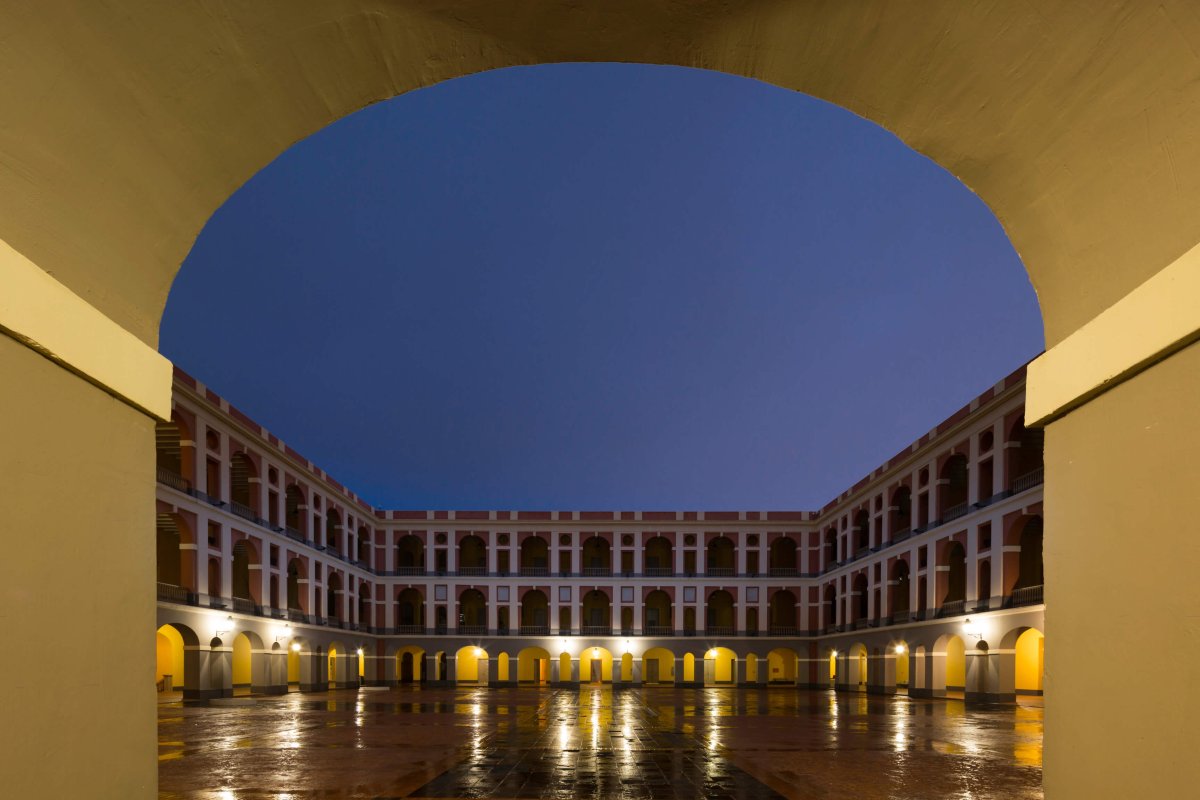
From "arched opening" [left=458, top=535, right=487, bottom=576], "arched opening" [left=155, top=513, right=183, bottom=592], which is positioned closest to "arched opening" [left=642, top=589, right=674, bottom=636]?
"arched opening" [left=458, top=535, right=487, bottom=576]

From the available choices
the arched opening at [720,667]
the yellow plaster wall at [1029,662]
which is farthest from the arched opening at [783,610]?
the yellow plaster wall at [1029,662]

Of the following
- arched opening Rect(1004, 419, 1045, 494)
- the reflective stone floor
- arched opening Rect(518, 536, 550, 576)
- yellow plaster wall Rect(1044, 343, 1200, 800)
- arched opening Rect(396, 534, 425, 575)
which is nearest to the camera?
yellow plaster wall Rect(1044, 343, 1200, 800)

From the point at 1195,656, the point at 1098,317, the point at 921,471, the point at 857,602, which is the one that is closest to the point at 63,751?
the point at 1195,656

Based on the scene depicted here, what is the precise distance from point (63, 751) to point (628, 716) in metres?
24.2

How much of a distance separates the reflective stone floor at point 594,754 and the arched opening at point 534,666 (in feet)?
93.3

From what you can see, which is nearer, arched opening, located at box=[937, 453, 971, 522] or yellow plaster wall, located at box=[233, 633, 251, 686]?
arched opening, located at box=[937, 453, 971, 522]

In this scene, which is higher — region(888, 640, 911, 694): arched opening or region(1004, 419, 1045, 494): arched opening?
region(1004, 419, 1045, 494): arched opening

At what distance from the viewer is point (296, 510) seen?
147 feet

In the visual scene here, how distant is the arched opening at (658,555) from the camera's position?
58.8 metres

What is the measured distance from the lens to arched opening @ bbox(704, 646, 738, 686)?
2227 inches

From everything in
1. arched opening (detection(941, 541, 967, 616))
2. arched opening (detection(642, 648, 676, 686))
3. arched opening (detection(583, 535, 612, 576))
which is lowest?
arched opening (detection(642, 648, 676, 686))

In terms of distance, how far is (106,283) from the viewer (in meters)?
3.79

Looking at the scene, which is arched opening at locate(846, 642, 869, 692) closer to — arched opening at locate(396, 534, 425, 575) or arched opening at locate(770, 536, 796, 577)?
arched opening at locate(770, 536, 796, 577)

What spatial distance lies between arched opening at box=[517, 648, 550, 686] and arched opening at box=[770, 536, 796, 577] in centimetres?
1510
